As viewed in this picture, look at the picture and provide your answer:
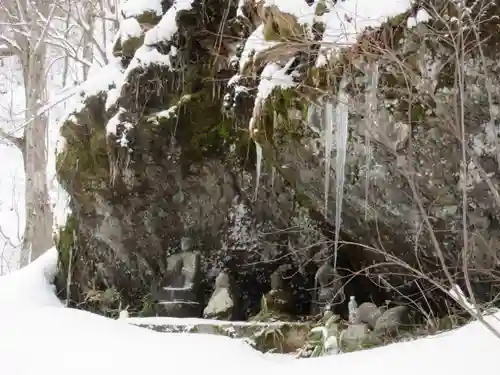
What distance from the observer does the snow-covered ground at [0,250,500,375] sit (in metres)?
3.26

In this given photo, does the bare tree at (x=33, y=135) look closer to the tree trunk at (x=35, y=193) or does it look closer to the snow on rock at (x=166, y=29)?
the tree trunk at (x=35, y=193)

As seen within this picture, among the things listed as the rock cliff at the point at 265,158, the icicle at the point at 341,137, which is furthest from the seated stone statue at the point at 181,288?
the icicle at the point at 341,137

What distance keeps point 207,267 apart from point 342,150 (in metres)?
2.67

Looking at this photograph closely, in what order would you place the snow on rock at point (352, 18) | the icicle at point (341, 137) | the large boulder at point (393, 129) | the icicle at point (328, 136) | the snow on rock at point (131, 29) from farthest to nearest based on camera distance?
the snow on rock at point (131, 29), the icicle at point (328, 136), the icicle at point (341, 137), the snow on rock at point (352, 18), the large boulder at point (393, 129)

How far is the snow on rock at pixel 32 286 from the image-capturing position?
6020 mm

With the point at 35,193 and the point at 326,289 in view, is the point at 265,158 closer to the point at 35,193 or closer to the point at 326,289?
the point at 326,289

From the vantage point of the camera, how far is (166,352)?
4242mm

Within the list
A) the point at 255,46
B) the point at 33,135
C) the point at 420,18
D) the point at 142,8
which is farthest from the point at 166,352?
the point at 33,135

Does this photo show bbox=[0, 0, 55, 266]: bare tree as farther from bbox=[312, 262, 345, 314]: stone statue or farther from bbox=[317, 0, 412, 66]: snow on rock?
bbox=[317, 0, 412, 66]: snow on rock

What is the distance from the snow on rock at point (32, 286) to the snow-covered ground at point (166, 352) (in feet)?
0.63

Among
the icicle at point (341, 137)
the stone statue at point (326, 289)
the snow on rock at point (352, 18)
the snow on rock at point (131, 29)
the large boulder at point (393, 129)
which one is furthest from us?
the snow on rock at point (131, 29)

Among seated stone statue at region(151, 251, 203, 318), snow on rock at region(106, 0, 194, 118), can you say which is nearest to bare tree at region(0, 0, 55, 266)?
snow on rock at region(106, 0, 194, 118)

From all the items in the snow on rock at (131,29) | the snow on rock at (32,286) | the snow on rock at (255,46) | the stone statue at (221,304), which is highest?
the snow on rock at (131,29)

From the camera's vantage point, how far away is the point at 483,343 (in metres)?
3.23
